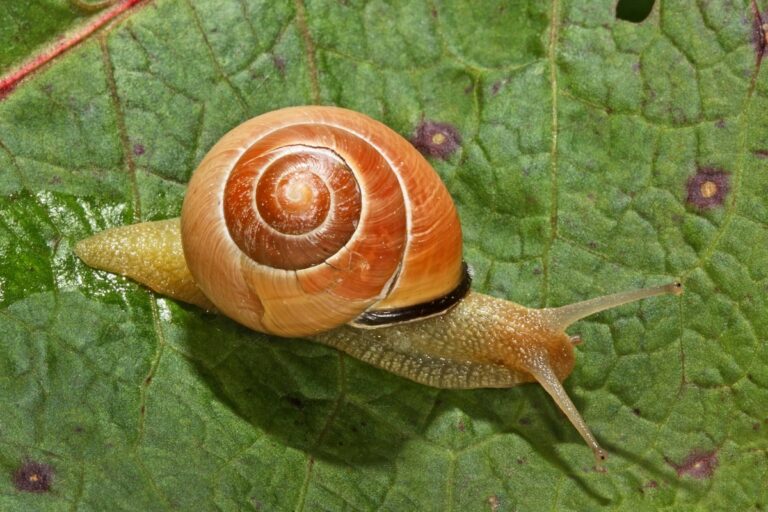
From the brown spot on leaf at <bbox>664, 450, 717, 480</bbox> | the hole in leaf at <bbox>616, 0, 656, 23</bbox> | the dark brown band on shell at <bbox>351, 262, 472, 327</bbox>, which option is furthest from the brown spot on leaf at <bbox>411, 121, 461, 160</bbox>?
the brown spot on leaf at <bbox>664, 450, 717, 480</bbox>

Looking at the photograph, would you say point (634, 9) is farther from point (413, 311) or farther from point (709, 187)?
point (413, 311)

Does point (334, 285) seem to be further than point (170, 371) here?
No

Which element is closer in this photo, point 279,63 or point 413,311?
point 413,311

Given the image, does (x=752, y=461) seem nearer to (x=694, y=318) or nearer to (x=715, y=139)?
(x=694, y=318)

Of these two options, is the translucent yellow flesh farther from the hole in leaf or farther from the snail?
the hole in leaf

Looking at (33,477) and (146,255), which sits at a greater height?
(146,255)

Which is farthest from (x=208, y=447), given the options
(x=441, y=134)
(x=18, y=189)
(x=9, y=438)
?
(x=441, y=134)

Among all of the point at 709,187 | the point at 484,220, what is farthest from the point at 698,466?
the point at 484,220
